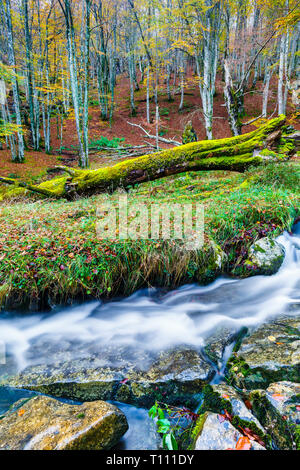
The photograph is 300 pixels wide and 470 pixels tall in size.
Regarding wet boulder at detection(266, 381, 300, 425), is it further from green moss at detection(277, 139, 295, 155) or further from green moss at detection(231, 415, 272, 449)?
green moss at detection(277, 139, 295, 155)

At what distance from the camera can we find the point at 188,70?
2952cm

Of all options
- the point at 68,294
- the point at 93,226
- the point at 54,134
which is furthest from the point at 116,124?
the point at 68,294

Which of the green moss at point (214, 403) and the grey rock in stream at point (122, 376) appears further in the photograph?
the grey rock in stream at point (122, 376)

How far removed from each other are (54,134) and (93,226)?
18992 mm

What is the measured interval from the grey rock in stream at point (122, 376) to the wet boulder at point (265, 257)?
2.15 meters

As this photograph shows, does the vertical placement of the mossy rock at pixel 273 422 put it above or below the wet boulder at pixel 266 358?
above

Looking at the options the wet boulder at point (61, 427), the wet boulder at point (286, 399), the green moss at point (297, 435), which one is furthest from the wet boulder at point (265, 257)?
the wet boulder at point (61, 427)

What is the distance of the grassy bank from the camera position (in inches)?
138

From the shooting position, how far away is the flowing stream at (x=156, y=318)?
9.97 feet

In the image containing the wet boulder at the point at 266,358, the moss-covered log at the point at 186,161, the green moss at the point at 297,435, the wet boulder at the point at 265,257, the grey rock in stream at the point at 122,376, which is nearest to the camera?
the green moss at the point at 297,435

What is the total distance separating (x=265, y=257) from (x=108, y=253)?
9.39 feet

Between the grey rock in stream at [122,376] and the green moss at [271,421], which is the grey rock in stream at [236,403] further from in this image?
the grey rock in stream at [122,376]

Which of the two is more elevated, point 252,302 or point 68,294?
point 68,294
